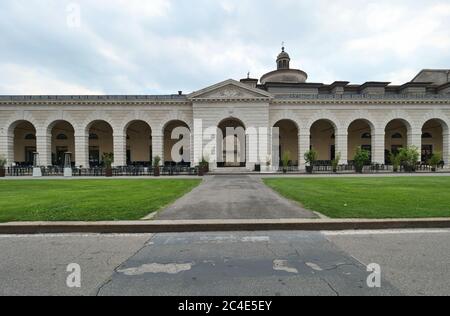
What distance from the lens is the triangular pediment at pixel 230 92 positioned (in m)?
29.1

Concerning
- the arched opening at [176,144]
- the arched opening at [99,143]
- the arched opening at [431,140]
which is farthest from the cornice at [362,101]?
the arched opening at [99,143]

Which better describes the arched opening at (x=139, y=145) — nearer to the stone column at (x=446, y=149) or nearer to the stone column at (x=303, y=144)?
the stone column at (x=303, y=144)

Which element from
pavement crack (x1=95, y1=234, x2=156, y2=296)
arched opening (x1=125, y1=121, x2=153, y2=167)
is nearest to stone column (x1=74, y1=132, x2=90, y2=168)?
arched opening (x1=125, y1=121, x2=153, y2=167)

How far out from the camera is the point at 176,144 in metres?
36.5

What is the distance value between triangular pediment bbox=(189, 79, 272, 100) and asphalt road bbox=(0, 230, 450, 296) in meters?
25.3

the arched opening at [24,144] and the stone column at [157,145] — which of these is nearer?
the stone column at [157,145]

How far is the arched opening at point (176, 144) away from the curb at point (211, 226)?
29.3m

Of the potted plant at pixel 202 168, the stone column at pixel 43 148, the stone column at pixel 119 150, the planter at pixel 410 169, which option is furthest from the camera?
the stone column at pixel 119 150

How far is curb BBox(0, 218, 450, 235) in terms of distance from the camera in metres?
5.87

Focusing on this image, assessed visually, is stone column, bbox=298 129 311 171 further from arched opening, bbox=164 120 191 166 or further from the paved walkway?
the paved walkway

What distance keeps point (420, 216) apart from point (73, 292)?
798 cm

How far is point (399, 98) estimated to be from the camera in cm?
3044
